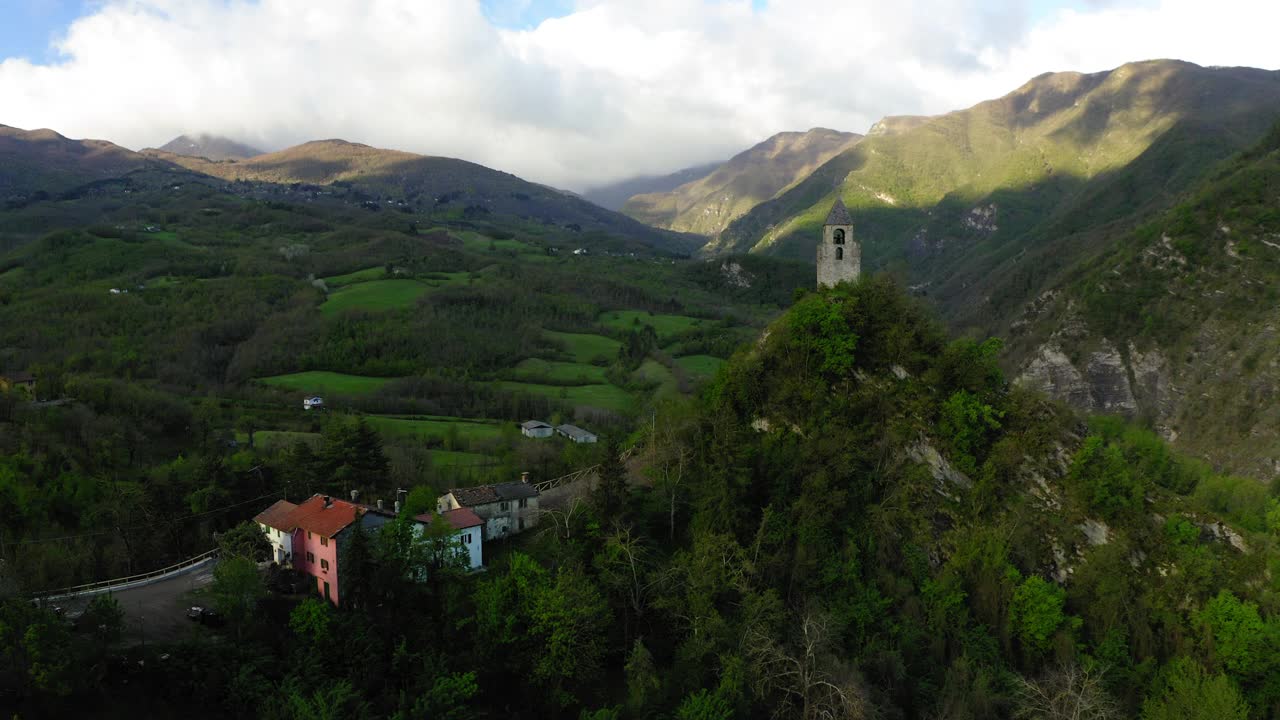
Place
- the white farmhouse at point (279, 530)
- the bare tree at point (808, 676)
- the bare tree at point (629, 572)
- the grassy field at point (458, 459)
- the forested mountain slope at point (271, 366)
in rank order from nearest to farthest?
the bare tree at point (808, 676)
the bare tree at point (629, 572)
the white farmhouse at point (279, 530)
the forested mountain slope at point (271, 366)
the grassy field at point (458, 459)

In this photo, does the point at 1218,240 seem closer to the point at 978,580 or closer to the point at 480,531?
the point at 978,580

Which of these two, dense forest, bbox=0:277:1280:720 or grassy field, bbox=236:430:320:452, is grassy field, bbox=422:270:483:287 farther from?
dense forest, bbox=0:277:1280:720

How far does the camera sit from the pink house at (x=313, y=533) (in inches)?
1455

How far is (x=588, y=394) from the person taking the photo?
98.4 metres

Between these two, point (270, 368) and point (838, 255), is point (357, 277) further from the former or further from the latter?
point (838, 255)

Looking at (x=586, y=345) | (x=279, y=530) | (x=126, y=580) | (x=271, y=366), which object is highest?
(x=279, y=530)

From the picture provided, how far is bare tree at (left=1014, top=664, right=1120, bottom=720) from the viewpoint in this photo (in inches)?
1328

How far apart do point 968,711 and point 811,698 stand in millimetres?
8902

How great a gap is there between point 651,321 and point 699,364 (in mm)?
33375

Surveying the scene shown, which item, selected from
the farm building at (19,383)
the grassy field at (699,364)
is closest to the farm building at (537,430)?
the grassy field at (699,364)

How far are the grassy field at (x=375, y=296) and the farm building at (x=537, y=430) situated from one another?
59.7 metres

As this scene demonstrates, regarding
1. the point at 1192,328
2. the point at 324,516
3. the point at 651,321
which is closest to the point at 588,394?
the point at 651,321

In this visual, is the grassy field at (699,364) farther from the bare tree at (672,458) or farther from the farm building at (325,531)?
the farm building at (325,531)

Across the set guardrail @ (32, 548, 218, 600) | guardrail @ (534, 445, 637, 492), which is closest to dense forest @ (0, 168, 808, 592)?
guardrail @ (32, 548, 218, 600)
